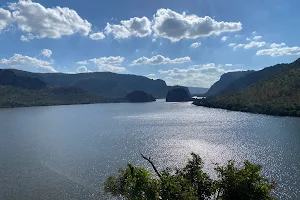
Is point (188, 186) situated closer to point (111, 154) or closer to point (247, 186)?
point (247, 186)

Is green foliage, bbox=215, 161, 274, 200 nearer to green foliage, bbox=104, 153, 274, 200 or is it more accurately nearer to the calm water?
green foliage, bbox=104, 153, 274, 200

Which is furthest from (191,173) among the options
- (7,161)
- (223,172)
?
(7,161)

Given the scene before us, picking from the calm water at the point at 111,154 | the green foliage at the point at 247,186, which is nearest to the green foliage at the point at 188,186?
the green foliage at the point at 247,186

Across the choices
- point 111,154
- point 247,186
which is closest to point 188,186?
point 247,186

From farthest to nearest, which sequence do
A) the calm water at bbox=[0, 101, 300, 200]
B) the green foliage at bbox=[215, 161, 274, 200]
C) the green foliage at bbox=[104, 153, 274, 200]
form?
1. the calm water at bbox=[0, 101, 300, 200]
2. the green foliage at bbox=[215, 161, 274, 200]
3. the green foliage at bbox=[104, 153, 274, 200]

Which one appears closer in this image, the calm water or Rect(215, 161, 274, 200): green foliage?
Rect(215, 161, 274, 200): green foliage

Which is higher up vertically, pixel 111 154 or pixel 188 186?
pixel 188 186

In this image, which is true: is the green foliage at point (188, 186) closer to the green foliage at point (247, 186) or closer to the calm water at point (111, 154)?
the green foliage at point (247, 186)

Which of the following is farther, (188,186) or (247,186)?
(188,186)

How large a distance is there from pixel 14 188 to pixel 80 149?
177ft

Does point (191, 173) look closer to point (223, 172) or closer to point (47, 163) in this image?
point (223, 172)

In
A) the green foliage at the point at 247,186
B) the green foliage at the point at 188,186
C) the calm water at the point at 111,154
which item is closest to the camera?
the green foliage at the point at 188,186

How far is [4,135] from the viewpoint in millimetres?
189625

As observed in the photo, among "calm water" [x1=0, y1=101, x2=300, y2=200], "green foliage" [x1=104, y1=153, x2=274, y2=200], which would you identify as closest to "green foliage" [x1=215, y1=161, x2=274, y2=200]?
"green foliage" [x1=104, y1=153, x2=274, y2=200]
